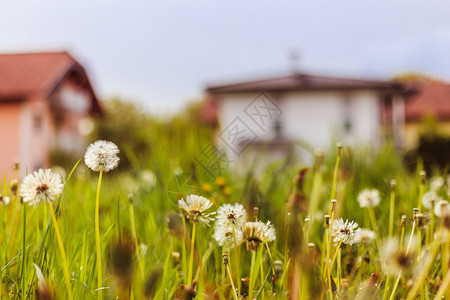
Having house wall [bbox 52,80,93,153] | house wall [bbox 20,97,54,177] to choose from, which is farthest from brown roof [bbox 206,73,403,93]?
house wall [bbox 20,97,54,177]

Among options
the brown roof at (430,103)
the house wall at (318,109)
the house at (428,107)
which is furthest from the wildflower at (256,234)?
the brown roof at (430,103)

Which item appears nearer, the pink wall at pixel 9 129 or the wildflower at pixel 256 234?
the wildflower at pixel 256 234

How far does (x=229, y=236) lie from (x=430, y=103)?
3603cm

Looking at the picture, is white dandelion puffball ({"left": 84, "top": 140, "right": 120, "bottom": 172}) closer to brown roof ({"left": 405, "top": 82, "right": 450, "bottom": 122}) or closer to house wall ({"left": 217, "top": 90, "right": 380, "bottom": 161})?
house wall ({"left": 217, "top": 90, "right": 380, "bottom": 161})

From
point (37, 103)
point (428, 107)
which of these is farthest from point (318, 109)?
point (37, 103)

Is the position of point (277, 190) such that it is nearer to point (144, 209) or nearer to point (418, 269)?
point (144, 209)

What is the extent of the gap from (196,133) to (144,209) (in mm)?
1272

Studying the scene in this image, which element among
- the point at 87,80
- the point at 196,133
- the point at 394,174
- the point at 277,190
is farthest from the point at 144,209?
the point at 87,80

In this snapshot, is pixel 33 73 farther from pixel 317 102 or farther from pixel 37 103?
pixel 317 102

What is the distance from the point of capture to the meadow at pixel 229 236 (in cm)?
126

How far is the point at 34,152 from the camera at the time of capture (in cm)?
2733

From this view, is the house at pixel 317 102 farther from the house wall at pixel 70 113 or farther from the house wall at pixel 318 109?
the house wall at pixel 70 113

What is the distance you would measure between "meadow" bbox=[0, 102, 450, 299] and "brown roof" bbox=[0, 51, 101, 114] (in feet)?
75.9

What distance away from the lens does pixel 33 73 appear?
2722cm
